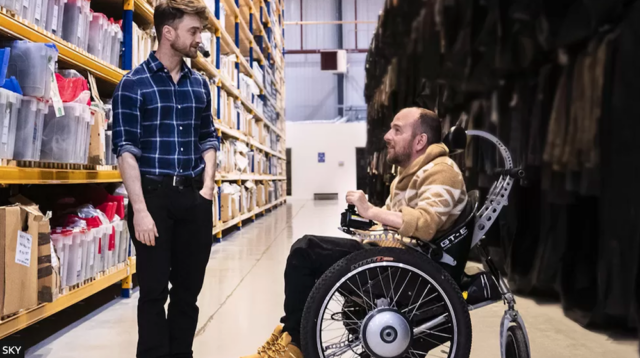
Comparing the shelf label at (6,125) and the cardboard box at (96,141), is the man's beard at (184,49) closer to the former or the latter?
the shelf label at (6,125)

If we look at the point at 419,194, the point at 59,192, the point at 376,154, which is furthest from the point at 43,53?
the point at 376,154

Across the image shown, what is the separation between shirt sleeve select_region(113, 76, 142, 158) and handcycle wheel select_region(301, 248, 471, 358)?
2.49ft

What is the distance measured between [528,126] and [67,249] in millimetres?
2410

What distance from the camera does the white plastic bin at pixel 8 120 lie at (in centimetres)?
177

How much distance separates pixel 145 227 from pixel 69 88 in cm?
106

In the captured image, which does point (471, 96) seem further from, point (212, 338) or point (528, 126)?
point (212, 338)

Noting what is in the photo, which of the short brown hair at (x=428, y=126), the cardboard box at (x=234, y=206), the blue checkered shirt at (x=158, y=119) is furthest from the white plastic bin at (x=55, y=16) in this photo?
the cardboard box at (x=234, y=206)

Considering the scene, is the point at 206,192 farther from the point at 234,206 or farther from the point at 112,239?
the point at 234,206

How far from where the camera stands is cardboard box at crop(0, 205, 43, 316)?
1.78 m

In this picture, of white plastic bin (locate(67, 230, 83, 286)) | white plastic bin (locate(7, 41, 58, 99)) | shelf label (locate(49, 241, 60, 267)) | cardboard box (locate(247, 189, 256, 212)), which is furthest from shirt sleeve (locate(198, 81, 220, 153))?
cardboard box (locate(247, 189, 256, 212))

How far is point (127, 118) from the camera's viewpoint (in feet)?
5.38

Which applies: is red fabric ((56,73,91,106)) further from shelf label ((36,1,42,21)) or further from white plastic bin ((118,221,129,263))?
white plastic bin ((118,221,129,263))

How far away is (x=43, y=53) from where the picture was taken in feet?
6.35

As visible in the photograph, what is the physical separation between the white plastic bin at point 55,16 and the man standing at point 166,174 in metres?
0.86
